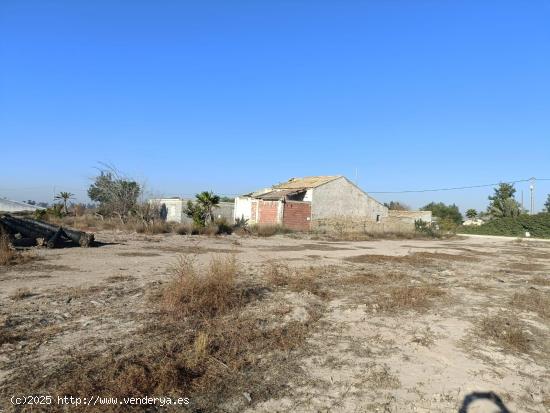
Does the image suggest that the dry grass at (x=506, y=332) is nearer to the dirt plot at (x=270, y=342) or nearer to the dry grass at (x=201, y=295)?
the dirt plot at (x=270, y=342)

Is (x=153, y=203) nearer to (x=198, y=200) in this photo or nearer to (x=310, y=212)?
(x=198, y=200)

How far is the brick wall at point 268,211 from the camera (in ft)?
125

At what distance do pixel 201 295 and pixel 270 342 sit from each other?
1.94 m

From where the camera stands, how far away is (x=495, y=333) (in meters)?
6.66

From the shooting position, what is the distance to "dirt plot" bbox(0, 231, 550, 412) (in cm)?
421

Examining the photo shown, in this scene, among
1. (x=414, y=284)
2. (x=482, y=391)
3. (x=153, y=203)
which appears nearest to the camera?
(x=482, y=391)

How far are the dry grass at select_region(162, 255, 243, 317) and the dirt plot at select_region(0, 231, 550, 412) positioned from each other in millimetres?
23

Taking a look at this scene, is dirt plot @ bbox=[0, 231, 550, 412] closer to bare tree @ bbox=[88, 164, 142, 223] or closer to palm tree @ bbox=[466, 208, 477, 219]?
bare tree @ bbox=[88, 164, 142, 223]

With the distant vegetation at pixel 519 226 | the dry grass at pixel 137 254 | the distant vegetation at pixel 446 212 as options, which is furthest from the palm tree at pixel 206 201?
the distant vegetation at pixel 446 212

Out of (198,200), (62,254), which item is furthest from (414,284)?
(198,200)

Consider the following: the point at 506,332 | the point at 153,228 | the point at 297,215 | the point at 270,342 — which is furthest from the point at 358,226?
the point at 270,342

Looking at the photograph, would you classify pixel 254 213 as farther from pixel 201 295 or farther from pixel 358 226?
pixel 201 295

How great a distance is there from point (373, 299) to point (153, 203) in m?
32.0

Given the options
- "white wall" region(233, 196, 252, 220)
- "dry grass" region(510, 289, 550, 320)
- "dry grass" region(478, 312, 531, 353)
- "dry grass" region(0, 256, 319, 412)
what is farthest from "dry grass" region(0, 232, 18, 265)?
"white wall" region(233, 196, 252, 220)
